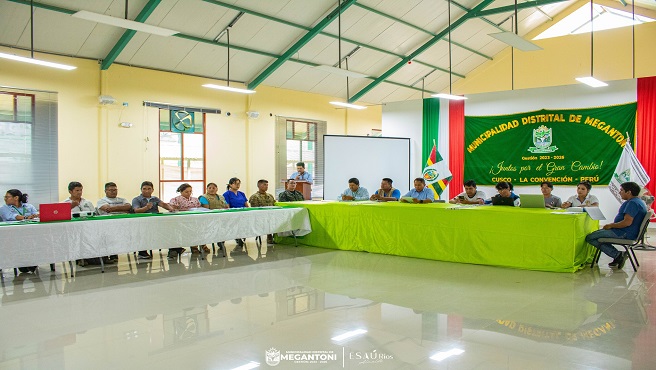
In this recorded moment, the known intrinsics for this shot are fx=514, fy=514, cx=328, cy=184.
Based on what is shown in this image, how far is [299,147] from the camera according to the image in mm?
11969

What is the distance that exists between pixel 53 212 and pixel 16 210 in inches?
39.7

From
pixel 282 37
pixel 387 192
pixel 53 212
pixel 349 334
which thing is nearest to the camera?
pixel 349 334

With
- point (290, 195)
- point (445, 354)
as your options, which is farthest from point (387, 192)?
point (445, 354)

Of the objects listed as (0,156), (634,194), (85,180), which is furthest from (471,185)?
(0,156)

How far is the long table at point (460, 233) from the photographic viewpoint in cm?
524

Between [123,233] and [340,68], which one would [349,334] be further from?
[340,68]

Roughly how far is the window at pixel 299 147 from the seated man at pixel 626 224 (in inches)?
283

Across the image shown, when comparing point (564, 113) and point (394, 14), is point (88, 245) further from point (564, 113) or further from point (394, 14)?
point (564, 113)

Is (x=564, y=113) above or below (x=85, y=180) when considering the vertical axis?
above

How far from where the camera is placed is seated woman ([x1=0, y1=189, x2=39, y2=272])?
18.4 ft

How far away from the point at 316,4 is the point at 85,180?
4.81 metres

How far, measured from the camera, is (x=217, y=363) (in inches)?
110

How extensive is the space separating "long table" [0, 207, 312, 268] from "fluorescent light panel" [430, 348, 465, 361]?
366 centimetres

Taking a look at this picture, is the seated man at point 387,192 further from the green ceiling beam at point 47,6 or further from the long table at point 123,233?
the green ceiling beam at point 47,6
